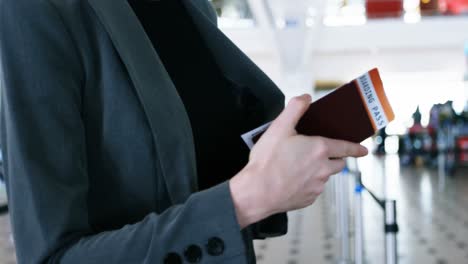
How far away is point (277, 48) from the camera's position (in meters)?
17.0

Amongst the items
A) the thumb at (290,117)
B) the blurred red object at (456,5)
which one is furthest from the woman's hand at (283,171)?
the blurred red object at (456,5)

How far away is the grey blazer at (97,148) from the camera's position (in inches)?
23.7

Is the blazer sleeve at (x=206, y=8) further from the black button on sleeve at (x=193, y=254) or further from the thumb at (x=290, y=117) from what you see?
the black button on sleeve at (x=193, y=254)

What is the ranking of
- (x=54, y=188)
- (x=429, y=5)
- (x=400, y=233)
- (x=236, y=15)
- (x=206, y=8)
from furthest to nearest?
1. (x=429, y=5)
2. (x=236, y=15)
3. (x=400, y=233)
4. (x=206, y=8)
5. (x=54, y=188)

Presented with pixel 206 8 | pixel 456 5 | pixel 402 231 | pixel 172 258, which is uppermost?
pixel 206 8

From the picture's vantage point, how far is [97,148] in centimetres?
67

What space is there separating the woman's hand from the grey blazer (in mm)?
25

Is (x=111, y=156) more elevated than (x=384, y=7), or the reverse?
(x=111, y=156)

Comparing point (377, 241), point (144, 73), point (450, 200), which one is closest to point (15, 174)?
point (144, 73)

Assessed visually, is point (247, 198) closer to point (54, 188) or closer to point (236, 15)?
point (54, 188)

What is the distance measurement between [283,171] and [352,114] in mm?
140

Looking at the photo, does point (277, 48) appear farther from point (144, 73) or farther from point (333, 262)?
point (144, 73)

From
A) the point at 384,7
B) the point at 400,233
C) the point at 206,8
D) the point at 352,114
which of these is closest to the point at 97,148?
the point at 352,114

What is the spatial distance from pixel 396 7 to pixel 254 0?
735cm
